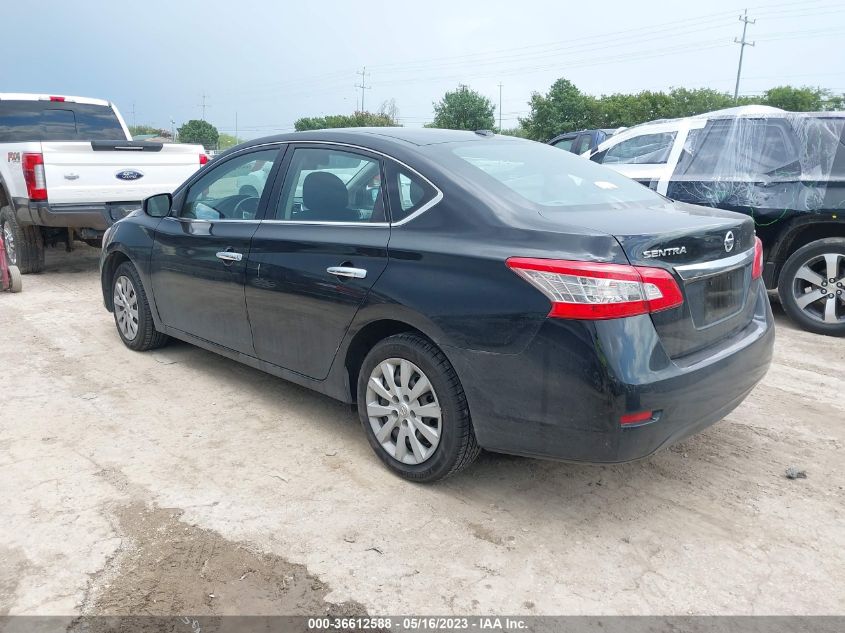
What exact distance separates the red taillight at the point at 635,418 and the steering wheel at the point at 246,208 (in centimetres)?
251

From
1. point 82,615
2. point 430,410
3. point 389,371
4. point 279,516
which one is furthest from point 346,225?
point 82,615

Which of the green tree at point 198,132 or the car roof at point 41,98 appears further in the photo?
the green tree at point 198,132

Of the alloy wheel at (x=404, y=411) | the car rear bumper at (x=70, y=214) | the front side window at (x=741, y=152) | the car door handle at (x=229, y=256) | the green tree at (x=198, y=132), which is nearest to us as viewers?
the alloy wheel at (x=404, y=411)

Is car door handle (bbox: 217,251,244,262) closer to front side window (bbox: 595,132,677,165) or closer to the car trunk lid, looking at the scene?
the car trunk lid

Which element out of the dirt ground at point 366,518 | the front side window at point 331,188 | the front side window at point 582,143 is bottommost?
the dirt ground at point 366,518

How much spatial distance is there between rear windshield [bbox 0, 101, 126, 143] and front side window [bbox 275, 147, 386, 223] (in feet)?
21.8

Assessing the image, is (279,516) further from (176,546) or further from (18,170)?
(18,170)

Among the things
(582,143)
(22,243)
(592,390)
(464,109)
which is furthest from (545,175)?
(464,109)

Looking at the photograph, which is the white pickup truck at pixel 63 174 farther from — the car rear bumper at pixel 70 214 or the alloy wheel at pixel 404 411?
the alloy wheel at pixel 404 411

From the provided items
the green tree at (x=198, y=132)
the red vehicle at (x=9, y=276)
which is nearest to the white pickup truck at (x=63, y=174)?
the red vehicle at (x=9, y=276)

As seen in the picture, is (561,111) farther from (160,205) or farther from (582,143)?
(160,205)

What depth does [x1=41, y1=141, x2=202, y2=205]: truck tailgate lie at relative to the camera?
7.83 m

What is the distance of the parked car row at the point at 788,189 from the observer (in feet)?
19.7

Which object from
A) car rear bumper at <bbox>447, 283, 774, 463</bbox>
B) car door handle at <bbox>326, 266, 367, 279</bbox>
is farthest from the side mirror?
car rear bumper at <bbox>447, 283, 774, 463</bbox>
